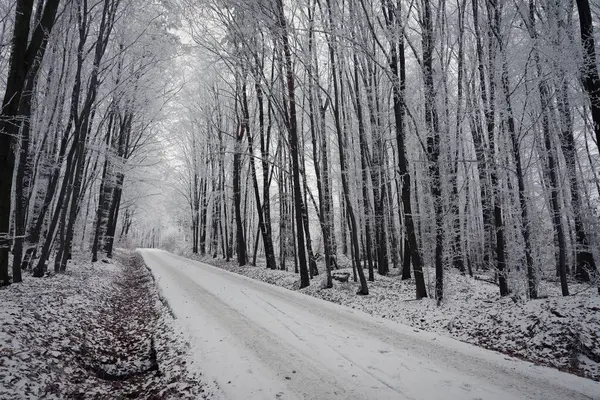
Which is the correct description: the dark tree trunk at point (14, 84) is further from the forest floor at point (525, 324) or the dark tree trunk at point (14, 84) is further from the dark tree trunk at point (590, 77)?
the dark tree trunk at point (590, 77)

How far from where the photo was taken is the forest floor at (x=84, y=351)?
4.01 meters

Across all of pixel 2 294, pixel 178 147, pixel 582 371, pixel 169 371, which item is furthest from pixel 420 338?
pixel 178 147

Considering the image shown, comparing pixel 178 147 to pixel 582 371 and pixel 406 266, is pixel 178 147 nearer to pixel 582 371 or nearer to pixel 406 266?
pixel 406 266

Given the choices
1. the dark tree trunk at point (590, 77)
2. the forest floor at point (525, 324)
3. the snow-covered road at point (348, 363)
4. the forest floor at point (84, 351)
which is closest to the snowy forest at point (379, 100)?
the dark tree trunk at point (590, 77)

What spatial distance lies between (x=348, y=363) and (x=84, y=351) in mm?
4722

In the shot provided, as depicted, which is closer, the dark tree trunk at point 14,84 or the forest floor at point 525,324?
the forest floor at point 525,324

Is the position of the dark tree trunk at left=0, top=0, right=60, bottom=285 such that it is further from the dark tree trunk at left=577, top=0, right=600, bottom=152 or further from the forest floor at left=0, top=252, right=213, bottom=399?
the dark tree trunk at left=577, top=0, right=600, bottom=152

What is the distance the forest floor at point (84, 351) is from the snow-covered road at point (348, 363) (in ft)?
1.41

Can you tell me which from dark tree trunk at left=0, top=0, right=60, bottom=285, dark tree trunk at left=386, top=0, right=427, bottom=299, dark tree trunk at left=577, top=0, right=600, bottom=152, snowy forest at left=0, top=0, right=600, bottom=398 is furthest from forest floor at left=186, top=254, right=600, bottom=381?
dark tree trunk at left=0, top=0, right=60, bottom=285

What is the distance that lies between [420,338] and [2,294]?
9279 millimetres

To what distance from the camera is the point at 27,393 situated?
11.8ft

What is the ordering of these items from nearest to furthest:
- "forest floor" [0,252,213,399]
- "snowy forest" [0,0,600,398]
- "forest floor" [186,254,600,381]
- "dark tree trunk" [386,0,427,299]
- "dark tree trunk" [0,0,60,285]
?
"forest floor" [0,252,213,399] < "forest floor" [186,254,600,381] < "dark tree trunk" [0,0,60,285] < "snowy forest" [0,0,600,398] < "dark tree trunk" [386,0,427,299]

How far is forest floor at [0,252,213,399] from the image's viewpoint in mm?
4008

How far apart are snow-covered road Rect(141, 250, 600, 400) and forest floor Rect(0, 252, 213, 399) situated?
43cm
